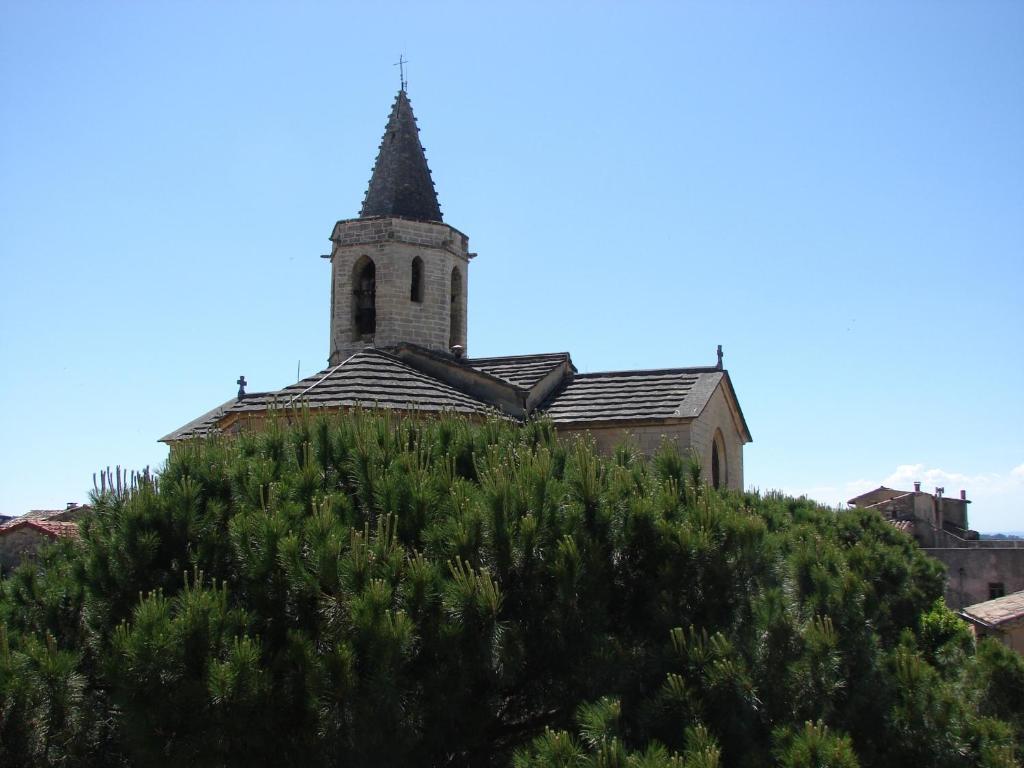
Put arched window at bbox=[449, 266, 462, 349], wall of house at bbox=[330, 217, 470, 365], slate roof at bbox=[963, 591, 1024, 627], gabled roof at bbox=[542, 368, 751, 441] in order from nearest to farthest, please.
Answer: gabled roof at bbox=[542, 368, 751, 441] < wall of house at bbox=[330, 217, 470, 365] < slate roof at bbox=[963, 591, 1024, 627] < arched window at bbox=[449, 266, 462, 349]

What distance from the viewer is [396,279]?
18.4 metres

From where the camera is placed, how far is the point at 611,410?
15977mm

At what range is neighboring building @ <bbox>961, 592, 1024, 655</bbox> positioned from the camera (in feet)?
60.8

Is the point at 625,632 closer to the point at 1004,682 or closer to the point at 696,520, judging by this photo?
the point at 696,520

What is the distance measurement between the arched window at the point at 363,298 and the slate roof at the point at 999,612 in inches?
519

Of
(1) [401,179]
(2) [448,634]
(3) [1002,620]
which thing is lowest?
(3) [1002,620]

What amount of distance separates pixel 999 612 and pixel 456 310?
489 inches

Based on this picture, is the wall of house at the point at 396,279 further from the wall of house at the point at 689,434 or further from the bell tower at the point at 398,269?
the wall of house at the point at 689,434

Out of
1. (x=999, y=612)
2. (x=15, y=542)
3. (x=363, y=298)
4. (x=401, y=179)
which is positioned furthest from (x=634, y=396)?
(x=15, y=542)

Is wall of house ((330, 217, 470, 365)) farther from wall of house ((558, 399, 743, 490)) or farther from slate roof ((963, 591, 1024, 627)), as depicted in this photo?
slate roof ((963, 591, 1024, 627))

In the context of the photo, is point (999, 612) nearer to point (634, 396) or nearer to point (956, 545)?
point (634, 396)

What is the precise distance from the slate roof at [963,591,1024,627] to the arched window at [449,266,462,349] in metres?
11.7

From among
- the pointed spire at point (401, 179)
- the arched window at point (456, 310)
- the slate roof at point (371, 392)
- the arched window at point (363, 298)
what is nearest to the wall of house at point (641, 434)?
the slate roof at point (371, 392)

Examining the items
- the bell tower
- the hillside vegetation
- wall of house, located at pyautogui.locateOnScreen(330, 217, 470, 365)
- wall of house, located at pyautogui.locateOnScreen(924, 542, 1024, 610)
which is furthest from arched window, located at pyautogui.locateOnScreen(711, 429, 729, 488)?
wall of house, located at pyautogui.locateOnScreen(924, 542, 1024, 610)
